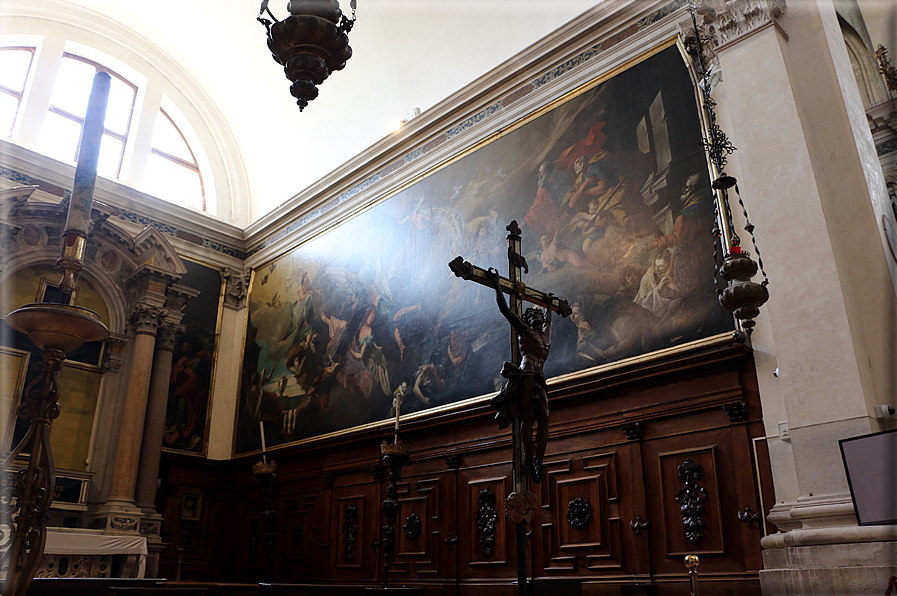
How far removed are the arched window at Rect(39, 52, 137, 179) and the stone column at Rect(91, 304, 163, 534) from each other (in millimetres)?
3110

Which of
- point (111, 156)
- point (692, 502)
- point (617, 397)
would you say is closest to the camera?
point (692, 502)

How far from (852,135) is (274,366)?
33.3 feet

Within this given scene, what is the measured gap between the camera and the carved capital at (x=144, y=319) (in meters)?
12.0

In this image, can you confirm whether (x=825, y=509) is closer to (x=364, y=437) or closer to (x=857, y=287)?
(x=857, y=287)

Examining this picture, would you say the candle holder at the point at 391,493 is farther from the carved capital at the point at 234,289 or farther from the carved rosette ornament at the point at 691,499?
the carved capital at the point at 234,289

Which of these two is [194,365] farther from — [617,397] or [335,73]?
[617,397]

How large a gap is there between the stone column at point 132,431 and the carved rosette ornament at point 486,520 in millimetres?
5580

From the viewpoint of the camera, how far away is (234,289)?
1421 centimetres

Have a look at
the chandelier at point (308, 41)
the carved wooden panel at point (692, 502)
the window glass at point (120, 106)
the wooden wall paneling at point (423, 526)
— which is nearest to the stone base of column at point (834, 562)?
the carved wooden panel at point (692, 502)

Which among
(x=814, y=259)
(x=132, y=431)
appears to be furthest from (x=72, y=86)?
(x=814, y=259)

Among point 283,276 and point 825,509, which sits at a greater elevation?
point 283,276

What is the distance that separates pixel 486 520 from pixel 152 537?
18.6 feet

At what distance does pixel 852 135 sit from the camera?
193 inches

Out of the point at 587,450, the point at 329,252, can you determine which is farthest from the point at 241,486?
the point at 587,450
